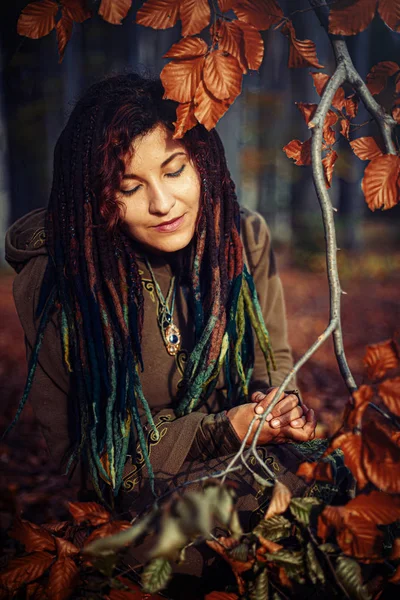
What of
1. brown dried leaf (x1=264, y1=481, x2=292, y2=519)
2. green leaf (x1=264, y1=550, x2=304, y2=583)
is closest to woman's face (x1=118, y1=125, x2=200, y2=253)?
brown dried leaf (x1=264, y1=481, x2=292, y2=519)

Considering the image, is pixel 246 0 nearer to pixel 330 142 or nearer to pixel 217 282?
pixel 330 142

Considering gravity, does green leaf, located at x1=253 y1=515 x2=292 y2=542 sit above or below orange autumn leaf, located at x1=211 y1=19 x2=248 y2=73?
below

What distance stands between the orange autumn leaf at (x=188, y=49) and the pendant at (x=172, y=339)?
110cm

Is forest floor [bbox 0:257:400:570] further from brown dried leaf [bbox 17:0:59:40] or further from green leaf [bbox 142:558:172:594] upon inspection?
brown dried leaf [bbox 17:0:59:40]

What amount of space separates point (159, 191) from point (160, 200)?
35 millimetres

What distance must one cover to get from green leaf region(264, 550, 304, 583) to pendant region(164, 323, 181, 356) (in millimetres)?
981

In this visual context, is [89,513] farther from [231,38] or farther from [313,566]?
[231,38]

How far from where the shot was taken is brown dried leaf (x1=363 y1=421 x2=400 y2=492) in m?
→ 1.27

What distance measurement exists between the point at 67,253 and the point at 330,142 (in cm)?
105

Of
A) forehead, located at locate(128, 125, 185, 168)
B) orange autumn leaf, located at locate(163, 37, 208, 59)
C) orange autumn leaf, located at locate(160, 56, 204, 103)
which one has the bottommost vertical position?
forehead, located at locate(128, 125, 185, 168)

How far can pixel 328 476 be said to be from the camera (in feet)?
4.39

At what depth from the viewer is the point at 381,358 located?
1.27 metres

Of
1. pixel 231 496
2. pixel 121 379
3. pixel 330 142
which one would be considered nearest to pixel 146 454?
pixel 121 379

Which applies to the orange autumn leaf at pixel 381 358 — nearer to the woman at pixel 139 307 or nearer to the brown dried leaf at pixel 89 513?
the woman at pixel 139 307
